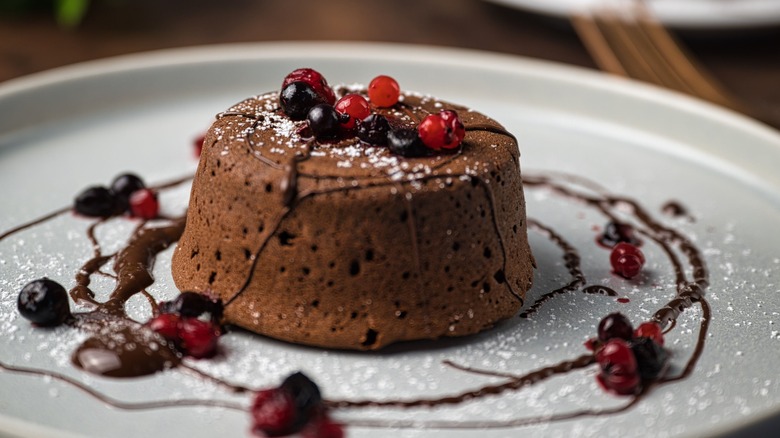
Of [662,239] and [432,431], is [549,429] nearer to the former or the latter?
[432,431]

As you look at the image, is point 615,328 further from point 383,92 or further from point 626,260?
point 383,92

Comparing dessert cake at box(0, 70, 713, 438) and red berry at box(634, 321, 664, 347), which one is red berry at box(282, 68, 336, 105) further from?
red berry at box(634, 321, 664, 347)

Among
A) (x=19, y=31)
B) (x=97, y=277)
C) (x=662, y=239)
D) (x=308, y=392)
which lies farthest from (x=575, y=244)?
(x=19, y=31)

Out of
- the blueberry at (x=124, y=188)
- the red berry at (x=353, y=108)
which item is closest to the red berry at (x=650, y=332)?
the red berry at (x=353, y=108)

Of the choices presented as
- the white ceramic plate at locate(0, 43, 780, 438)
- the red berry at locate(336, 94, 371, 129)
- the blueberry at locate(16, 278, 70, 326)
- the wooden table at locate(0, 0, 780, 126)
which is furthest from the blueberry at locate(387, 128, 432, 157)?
the wooden table at locate(0, 0, 780, 126)

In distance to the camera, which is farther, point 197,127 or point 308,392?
point 197,127
